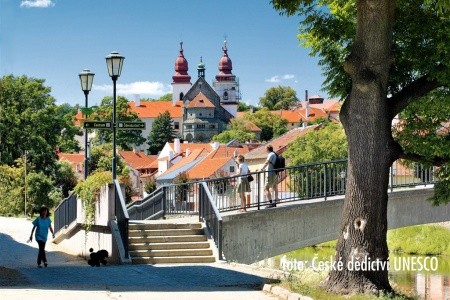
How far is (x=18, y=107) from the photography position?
7531 centimetres

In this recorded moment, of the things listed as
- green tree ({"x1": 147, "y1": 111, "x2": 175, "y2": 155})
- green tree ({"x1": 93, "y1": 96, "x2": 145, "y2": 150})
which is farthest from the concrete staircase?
green tree ({"x1": 147, "y1": 111, "x2": 175, "y2": 155})

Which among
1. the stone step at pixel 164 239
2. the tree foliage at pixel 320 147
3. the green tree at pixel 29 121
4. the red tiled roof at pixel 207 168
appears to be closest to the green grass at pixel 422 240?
the stone step at pixel 164 239

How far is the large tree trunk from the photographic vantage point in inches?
585

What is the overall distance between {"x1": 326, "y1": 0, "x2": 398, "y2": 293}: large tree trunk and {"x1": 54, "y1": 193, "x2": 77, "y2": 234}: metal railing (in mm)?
14756

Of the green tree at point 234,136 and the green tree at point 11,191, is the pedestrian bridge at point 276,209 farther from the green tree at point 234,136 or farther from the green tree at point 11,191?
the green tree at point 234,136

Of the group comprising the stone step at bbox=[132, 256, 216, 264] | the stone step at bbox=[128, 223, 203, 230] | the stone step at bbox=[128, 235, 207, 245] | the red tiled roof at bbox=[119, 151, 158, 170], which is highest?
the red tiled roof at bbox=[119, 151, 158, 170]

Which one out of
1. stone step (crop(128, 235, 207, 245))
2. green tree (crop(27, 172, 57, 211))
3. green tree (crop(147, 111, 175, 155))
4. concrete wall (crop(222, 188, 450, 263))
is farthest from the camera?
green tree (crop(147, 111, 175, 155))

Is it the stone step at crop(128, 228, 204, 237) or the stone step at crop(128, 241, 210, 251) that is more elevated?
the stone step at crop(128, 228, 204, 237)

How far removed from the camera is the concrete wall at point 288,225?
73.1 feet

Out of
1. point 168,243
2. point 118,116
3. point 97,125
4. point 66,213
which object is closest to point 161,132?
point 118,116

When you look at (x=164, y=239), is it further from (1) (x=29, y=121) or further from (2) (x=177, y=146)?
(2) (x=177, y=146)

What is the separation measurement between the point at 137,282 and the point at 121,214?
5.04 metres

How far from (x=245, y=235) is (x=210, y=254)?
100 inches

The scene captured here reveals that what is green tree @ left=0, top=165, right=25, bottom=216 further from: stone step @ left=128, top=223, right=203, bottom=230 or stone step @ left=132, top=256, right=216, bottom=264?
stone step @ left=132, top=256, right=216, bottom=264
